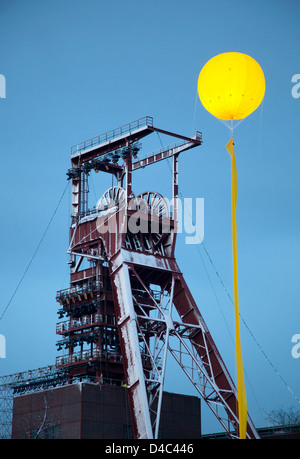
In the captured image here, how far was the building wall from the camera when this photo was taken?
57375mm

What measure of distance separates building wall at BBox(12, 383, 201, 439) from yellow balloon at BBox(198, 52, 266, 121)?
30.1 meters

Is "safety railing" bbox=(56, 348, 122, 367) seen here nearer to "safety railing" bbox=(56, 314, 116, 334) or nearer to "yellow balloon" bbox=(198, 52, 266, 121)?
"safety railing" bbox=(56, 314, 116, 334)

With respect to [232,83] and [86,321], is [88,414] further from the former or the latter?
[232,83]

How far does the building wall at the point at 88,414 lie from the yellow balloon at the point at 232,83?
30.1 m

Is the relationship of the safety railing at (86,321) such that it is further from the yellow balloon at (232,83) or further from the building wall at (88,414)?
the yellow balloon at (232,83)

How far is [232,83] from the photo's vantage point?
33.7 metres

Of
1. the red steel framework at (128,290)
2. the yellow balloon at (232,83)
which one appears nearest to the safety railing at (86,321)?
the red steel framework at (128,290)

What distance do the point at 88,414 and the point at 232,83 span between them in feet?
105

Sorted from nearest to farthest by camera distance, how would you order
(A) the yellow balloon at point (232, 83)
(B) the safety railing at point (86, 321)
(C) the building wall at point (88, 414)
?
(A) the yellow balloon at point (232, 83), (C) the building wall at point (88, 414), (B) the safety railing at point (86, 321)

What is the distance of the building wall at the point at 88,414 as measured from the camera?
188ft

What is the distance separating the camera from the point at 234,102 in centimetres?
3425

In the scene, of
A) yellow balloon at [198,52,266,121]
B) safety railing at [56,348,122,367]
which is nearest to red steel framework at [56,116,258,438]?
safety railing at [56,348,122,367]

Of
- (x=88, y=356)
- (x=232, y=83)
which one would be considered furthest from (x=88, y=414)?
(x=232, y=83)
